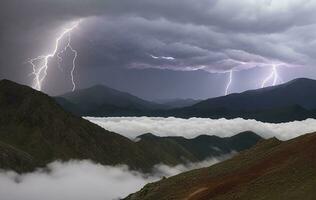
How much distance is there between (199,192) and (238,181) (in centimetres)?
912

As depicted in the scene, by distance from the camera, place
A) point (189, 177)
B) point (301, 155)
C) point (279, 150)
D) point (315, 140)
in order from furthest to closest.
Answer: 1. point (189, 177)
2. point (279, 150)
3. point (315, 140)
4. point (301, 155)

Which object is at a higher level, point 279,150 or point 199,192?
point 279,150

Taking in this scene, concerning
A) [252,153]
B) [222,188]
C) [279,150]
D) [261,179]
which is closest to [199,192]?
[222,188]

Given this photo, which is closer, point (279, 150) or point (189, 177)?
point (279, 150)

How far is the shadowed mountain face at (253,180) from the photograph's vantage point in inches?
3647

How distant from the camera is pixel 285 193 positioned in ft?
292

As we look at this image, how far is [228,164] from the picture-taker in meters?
138

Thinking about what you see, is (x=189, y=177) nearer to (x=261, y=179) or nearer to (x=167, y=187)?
(x=167, y=187)

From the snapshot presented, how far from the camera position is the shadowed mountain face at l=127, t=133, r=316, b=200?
9262 centimetres

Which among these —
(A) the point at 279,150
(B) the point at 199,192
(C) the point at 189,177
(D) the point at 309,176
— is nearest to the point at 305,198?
(D) the point at 309,176

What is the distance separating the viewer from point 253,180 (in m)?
102

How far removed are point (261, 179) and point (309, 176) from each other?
9.62m

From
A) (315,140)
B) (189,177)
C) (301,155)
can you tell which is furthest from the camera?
(189,177)

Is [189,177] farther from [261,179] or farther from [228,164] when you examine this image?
[261,179]
